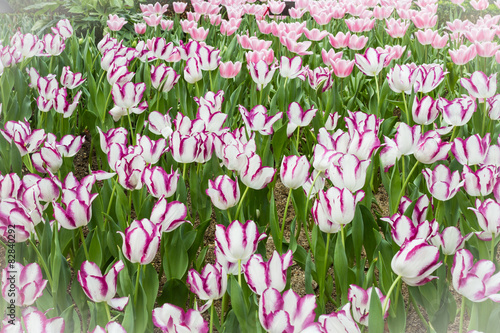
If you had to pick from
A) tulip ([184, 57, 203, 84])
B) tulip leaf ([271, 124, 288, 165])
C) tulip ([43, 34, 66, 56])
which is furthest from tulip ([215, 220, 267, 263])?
tulip ([43, 34, 66, 56])

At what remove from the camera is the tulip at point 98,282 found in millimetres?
973

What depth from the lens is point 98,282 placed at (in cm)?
98

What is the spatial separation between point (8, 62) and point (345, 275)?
1788 millimetres

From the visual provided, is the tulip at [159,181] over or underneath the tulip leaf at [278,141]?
over

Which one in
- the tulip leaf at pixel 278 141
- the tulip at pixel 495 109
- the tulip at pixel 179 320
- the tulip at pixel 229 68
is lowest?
the tulip leaf at pixel 278 141

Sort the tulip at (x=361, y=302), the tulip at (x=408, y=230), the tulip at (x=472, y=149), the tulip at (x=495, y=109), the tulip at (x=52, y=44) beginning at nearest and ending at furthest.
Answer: the tulip at (x=361, y=302), the tulip at (x=408, y=230), the tulip at (x=472, y=149), the tulip at (x=495, y=109), the tulip at (x=52, y=44)

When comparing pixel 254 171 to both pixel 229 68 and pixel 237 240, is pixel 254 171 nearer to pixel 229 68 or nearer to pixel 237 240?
pixel 237 240

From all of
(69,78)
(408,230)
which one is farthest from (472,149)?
(69,78)

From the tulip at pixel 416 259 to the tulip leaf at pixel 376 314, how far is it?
3.0 inches

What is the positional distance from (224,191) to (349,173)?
0.97 feet

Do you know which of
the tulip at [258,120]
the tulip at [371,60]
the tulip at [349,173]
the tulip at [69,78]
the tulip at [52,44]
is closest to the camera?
the tulip at [349,173]

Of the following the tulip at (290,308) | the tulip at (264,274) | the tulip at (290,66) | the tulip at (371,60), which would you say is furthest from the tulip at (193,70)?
the tulip at (290,308)

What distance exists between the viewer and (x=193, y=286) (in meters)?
1.04

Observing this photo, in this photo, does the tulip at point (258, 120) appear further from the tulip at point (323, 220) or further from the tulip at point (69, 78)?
the tulip at point (69, 78)
